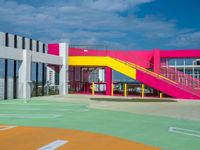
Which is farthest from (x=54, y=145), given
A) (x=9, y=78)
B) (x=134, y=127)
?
(x=9, y=78)

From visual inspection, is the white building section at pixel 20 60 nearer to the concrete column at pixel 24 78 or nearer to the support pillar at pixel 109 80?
the concrete column at pixel 24 78

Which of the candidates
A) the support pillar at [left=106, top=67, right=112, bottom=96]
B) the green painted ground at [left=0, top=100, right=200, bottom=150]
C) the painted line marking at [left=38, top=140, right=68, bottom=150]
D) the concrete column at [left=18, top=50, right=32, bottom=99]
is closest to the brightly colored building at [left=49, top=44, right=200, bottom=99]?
the support pillar at [left=106, top=67, right=112, bottom=96]

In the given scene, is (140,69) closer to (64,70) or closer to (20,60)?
(64,70)

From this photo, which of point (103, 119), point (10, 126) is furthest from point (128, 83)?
point (10, 126)

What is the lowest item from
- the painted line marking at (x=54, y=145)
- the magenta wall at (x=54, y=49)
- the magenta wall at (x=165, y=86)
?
the painted line marking at (x=54, y=145)

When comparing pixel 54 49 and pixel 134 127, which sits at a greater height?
pixel 54 49

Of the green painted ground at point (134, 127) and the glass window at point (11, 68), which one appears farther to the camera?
the glass window at point (11, 68)

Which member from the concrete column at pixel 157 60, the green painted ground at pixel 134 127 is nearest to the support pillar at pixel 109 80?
the concrete column at pixel 157 60

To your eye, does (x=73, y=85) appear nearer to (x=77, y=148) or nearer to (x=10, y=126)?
(x=10, y=126)

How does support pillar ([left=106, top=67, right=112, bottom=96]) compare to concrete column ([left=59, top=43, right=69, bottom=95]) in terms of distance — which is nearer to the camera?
support pillar ([left=106, top=67, right=112, bottom=96])

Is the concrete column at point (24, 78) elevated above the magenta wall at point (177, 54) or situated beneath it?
situated beneath

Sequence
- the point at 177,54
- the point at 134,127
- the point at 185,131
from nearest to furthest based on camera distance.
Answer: the point at 185,131 → the point at 134,127 → the point at 177,54

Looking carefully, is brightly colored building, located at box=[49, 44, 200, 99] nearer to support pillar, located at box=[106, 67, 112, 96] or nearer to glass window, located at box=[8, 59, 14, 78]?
support pillar, located at box=[106, 67, 112, 96]

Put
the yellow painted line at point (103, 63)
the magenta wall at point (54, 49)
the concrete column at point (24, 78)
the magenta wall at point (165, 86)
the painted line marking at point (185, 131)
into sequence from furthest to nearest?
the magenta wall at point (54, 49) → the yellow painted line at point (103, 63) → the magenta wall at point (165, 86) → the concrete column at point (24, 78) → the painted line marking at point (185, 131)
